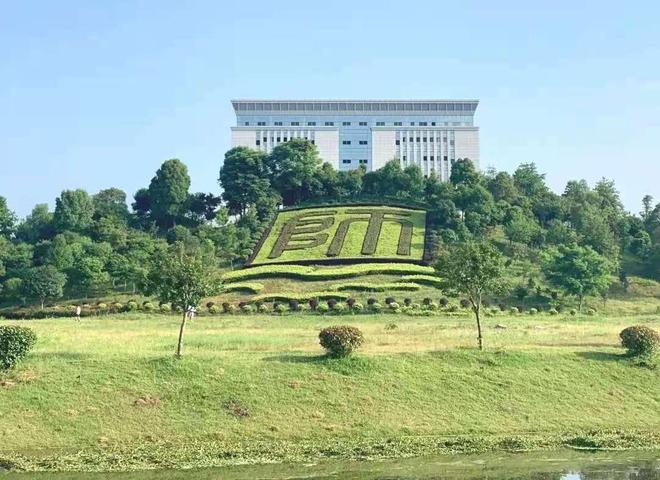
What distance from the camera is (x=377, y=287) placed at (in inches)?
2153

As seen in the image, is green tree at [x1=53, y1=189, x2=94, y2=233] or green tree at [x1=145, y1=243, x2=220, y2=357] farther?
green tree at [x1=53, y1=189, x2=94, y2=233]

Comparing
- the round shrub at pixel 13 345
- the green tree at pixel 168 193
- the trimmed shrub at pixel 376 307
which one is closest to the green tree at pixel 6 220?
the green tree at pixel 168 193

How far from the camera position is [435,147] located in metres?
134

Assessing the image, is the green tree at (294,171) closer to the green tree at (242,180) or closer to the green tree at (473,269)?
the green tree at (242,180)

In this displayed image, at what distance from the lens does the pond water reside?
18172 millimetres

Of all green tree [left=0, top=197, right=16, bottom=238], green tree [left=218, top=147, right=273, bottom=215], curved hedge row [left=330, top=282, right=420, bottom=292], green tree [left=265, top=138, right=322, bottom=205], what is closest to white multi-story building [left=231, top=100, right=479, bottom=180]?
green tree [left=265, top=138, right=322, bottom=205]

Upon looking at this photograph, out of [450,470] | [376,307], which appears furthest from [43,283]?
[450,470]

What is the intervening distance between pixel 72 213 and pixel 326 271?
1115 inches

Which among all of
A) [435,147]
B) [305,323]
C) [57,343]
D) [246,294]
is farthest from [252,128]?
[57,343]

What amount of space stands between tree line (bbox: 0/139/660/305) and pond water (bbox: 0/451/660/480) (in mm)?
37193

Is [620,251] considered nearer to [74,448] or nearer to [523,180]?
[523,180]

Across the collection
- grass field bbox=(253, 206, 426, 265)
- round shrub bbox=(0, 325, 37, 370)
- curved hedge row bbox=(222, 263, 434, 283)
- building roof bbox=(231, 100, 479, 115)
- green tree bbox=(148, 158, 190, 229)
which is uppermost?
building roof bbox=(231, 100, 479, 115)

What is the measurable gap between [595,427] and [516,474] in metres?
5.84

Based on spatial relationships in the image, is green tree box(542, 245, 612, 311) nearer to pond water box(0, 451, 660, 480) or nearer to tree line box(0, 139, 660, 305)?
tree line box(0, 139, 660, 305)
